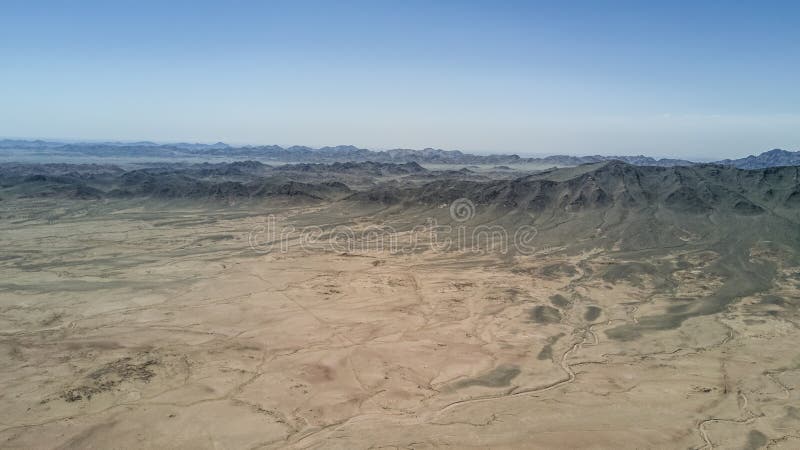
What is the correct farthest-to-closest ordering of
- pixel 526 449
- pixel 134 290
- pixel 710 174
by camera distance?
pixel 710 174, pixel 134 290, pixel 526 449

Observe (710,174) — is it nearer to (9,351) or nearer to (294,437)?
(294,437)

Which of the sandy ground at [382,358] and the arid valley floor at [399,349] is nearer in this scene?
the sandy ground at [382,358]

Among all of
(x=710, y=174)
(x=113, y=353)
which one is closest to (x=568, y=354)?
(x=113, y=353)

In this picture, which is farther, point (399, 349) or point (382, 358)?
point (399, 349)

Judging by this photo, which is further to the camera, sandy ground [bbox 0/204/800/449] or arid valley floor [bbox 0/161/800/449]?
arid valley floor [bbox 0/161/800/449]

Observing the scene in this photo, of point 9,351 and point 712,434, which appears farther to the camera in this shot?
point 9,351
